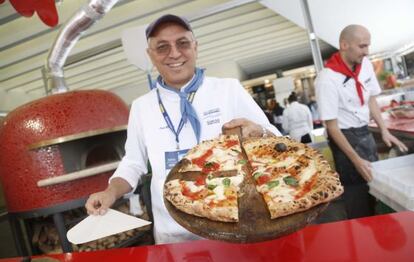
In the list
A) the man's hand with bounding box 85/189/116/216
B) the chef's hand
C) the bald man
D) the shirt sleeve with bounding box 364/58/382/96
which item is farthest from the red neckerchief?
the man's hand with bounding box 85/189/116/216

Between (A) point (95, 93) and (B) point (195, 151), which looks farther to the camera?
(A) point (95, 93)

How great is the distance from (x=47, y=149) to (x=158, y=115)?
5.94 ft

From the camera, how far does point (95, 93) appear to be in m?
3.52

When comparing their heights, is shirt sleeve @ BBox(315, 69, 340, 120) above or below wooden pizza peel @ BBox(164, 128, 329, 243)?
above

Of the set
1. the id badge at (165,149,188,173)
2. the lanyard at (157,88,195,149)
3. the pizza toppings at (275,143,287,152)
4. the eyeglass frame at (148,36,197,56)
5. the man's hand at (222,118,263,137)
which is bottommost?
the pizza toppings at (275,143,287,152)

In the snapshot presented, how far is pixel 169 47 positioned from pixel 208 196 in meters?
0.85

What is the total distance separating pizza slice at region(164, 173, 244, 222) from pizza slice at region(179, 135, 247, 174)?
0.22 feet

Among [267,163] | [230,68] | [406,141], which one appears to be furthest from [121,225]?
[230,68]

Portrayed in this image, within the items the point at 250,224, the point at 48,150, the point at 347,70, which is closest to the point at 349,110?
the point at 347,70

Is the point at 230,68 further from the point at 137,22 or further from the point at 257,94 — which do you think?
the point at 137,22

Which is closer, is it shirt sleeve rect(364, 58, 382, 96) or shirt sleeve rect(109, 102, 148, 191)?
shirt sleeve rect(109, 102, 148, 191)

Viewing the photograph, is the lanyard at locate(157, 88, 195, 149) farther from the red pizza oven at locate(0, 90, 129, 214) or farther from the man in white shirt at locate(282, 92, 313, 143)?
the man in white shirt at locate(282, 92, 313, 143)

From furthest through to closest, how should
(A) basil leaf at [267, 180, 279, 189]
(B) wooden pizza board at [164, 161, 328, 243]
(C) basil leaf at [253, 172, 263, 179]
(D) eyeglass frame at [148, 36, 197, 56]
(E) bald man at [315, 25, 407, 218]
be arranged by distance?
(E) bald man at [315, 25, 407, 218] → (D) eyeglass frame at [148, 36, 197, 56] → (C) basil leaf at [253, 172, 263, 179] → (A) basil leaf at [267, 180, 279, 189] → (B) wooden pizza board at [164, 161, 328, 243]

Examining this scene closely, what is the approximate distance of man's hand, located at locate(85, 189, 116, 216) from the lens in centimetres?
155
